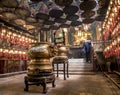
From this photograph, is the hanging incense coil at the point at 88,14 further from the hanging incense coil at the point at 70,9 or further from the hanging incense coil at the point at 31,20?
the hanging incense coil at the point at 31,20

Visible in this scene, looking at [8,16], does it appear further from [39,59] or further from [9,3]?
[39,59]

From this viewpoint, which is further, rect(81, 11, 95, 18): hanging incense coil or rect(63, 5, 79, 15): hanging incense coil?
rect(81, 11, 95, 18): hanging incense coil

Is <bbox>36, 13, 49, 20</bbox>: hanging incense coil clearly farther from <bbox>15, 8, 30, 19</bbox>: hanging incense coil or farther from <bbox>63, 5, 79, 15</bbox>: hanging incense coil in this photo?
<bbox>63, 5, 79, 15</bbox>: hanging incense coil

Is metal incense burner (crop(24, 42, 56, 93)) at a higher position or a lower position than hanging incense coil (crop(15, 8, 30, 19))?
lower

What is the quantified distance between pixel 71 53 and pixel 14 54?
31.7 ft

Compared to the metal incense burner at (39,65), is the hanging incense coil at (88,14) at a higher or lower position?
higher

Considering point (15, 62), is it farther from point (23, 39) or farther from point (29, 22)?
point (29, 22)

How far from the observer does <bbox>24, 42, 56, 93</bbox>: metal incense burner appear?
5.11m

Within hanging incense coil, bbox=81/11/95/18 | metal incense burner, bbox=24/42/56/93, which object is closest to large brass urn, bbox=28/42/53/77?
metal incense burner, bbox=24/42/56/93

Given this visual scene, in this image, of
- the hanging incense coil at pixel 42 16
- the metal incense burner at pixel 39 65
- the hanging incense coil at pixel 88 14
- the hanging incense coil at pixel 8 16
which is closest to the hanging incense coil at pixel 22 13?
the hanging incense coil at pixel 8 16

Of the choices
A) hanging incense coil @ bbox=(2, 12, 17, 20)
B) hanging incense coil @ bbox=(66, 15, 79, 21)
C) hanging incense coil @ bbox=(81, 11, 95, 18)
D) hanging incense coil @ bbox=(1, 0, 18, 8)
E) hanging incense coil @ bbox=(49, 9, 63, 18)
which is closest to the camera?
hanging incense coil @ bbox=(1, 0, 18, 8)

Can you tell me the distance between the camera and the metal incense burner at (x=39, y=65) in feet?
16.8

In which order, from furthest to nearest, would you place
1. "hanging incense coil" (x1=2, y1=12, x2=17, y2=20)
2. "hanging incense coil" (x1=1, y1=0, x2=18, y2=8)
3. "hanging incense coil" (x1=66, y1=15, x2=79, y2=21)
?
"hanging incense coil" (x1=66, y1=15, x2=79, y2=21) → "hanging incense coil" (x1=2, y1=12, x2=17, y2=20) → "hanging incense coil" (x1=1, y1=0, x2=18, y2=8)

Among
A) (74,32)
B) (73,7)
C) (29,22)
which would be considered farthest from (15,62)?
(74,32)
